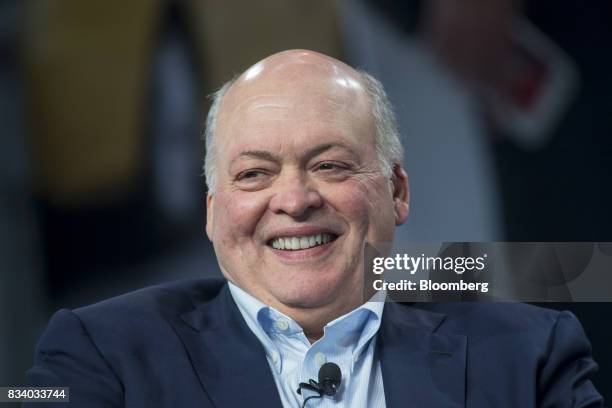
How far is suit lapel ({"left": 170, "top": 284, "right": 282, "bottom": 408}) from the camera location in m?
1.82

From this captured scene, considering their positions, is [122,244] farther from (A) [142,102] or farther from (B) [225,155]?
(B) [225,155]

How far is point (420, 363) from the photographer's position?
1945 millimetres

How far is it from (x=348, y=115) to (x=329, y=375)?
57 cm

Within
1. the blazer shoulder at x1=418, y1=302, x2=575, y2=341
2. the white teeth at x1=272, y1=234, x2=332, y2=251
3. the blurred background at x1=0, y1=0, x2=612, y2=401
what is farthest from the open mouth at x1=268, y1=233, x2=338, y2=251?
the blurred background at x1=0, y1=0, x2=612, y2=401

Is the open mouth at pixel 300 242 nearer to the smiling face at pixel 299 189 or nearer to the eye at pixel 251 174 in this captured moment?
the smiling face at pixel 299 189

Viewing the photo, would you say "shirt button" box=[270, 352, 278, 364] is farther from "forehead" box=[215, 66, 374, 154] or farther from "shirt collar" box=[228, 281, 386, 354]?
"forehead" box=[215, 66, 374, 154]

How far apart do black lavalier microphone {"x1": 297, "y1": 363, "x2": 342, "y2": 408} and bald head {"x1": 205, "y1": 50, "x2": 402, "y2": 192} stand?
1.60 ft

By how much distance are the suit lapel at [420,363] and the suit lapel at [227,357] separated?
0.26 meters

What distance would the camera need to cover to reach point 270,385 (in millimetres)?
1840

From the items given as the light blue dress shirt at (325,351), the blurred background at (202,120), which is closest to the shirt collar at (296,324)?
the light blue dress shirt at (325,351)

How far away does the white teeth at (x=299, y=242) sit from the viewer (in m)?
1.96

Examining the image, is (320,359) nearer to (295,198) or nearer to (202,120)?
(295,198)

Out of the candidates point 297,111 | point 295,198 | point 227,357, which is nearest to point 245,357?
point 227,357
